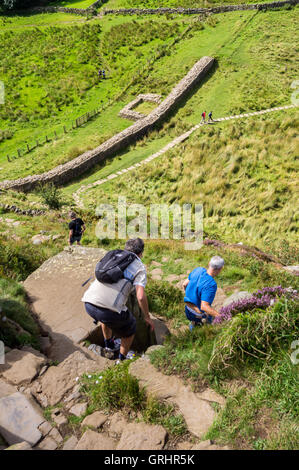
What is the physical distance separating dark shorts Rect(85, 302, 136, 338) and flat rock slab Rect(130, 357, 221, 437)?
23.6 inches

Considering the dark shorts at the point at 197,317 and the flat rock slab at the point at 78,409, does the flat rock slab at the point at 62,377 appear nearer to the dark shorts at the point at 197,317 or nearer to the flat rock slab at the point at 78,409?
the flat rock slab at the point at 78,409

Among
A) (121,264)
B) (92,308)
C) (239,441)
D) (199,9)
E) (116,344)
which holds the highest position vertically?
(199,9)

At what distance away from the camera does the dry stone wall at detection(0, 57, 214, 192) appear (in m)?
21.7

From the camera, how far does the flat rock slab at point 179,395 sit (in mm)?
4070

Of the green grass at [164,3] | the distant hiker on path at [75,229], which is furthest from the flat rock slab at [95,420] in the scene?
the green grass at [164,3]

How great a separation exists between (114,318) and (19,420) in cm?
188

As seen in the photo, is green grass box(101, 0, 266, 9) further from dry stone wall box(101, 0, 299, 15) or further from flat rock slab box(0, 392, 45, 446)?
flat rock slab box(0, 392, 45, 446)

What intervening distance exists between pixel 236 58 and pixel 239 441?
36690mm

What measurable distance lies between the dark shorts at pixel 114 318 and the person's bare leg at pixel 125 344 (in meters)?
0.16

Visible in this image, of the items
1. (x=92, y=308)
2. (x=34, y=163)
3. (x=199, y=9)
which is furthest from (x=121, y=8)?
(x=92, y=308)

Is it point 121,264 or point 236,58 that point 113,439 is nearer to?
point 121,264

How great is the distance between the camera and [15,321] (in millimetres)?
6293

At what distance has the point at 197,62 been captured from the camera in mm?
32938

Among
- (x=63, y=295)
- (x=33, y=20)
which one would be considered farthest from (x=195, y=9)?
(x=63, y=295)
